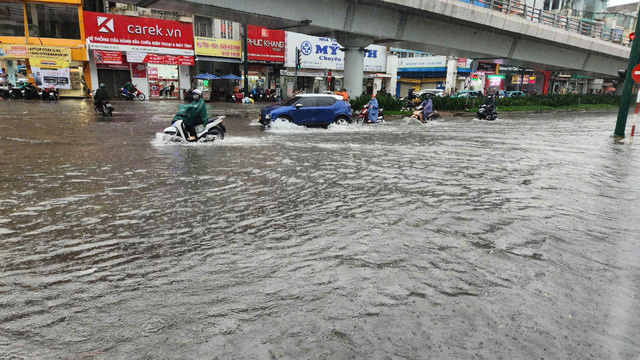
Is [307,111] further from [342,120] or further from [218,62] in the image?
[218,62]

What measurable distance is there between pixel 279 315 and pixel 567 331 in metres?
2.10

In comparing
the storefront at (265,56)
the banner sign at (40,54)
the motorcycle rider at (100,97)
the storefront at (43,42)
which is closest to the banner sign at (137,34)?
the storefront at (43,42)

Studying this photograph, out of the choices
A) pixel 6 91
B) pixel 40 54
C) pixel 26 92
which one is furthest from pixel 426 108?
pixel 6 91

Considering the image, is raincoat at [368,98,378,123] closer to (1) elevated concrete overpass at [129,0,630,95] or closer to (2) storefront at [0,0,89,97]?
(1) elevated concrete overpass at [129,0,630,95]

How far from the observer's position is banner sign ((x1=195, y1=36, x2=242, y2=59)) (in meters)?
36.4

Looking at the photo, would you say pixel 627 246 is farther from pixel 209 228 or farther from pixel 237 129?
pixel 237 129

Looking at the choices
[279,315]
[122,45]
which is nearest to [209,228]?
[279,315]

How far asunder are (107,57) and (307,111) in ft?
78.0

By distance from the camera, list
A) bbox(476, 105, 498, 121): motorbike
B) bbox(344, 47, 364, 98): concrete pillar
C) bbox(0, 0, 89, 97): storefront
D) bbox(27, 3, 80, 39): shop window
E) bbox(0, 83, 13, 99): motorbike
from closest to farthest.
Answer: bbox(476, 105, 498, 121): motorbike
bbox(344, 47, 364, 98): concrete pillar
bbox(0, 83, 13, 99): motorbike
bbox(0, 0, 89, 97): storefront
bbox(27, 3, 80, 39): shop window

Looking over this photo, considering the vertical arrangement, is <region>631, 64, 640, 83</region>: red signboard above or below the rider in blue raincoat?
above

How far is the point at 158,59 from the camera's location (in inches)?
1358

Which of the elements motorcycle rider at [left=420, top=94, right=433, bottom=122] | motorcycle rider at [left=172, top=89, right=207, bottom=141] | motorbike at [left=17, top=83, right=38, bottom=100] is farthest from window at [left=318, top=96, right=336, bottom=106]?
motorbike at [left=17, top=83, right=38, bottom=100]

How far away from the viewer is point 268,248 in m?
4.40

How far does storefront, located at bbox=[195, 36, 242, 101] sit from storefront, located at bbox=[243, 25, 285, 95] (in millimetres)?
1317
